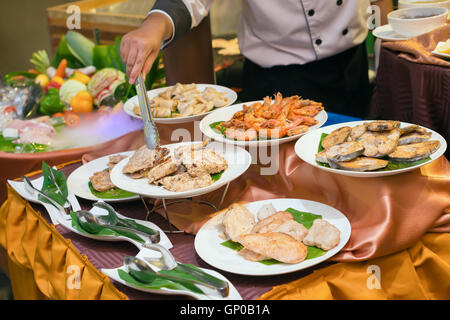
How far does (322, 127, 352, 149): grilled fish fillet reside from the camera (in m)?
1.21

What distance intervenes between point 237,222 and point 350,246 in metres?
0.25

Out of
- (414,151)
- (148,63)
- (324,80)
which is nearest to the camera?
(414,151)

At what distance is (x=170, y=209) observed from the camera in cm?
137

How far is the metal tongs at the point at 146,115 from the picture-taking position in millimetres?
1422

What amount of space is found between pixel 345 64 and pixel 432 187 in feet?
3.95

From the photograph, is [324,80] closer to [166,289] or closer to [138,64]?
[138,64]

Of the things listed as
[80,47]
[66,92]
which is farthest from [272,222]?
[80,47]

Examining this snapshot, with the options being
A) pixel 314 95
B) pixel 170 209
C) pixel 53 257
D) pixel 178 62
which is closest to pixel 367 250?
pixel 170 209

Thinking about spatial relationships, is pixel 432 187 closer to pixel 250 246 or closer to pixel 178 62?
pixel 250 246

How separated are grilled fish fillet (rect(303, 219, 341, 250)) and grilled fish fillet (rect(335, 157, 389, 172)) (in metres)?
0.13

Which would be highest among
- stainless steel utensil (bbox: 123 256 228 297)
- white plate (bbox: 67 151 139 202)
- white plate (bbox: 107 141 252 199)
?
white plate (bbox: 107 141 252 199)

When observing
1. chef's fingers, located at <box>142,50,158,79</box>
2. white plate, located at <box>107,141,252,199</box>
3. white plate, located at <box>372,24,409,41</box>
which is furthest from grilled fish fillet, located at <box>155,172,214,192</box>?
white plate, located at <box>372,24,409,41</box>

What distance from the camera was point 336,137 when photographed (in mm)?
1230

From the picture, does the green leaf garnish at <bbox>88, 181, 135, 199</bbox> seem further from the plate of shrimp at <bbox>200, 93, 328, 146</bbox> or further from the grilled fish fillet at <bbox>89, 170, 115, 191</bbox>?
the plate of shrimp at <bbox>200, 93, 328, 146</bbox>
